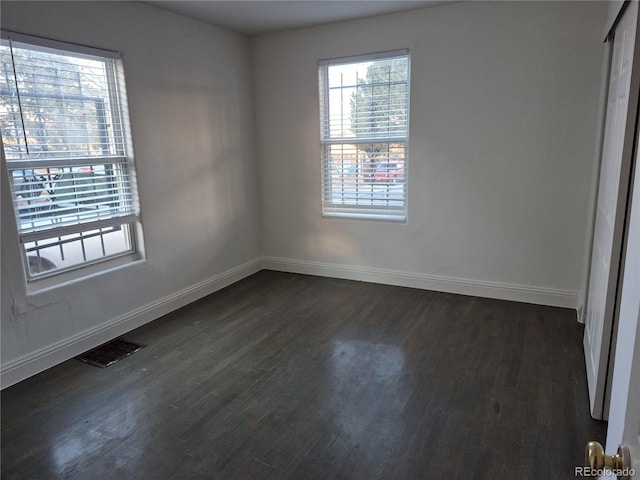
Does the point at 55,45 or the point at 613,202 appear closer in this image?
the point at 613,202

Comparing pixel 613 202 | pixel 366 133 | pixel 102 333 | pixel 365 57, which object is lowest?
pixel 102 333

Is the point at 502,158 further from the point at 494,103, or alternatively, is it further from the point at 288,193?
the point at 288,193

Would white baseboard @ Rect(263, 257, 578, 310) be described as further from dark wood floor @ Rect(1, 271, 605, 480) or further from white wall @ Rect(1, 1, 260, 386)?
white wall @ Rect(1, 1, 260, 386)

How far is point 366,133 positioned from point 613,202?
2.41 meters

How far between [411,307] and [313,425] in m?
1.78

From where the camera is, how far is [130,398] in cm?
246

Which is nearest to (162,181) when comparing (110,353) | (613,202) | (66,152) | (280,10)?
(66,152)

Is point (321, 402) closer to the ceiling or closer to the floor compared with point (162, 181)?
closer to the floor

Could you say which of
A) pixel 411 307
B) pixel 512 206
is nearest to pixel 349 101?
pixel 512 206

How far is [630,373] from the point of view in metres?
0.76

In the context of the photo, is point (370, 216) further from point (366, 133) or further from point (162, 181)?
point (162, 181)

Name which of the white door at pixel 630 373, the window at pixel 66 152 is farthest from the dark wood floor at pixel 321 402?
the white door at pixel 630 373

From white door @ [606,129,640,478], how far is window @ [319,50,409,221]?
324 cm

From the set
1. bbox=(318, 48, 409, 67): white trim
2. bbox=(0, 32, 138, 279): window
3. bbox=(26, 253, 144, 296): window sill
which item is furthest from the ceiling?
bbox=(26, 253, 144, 296): window sill
